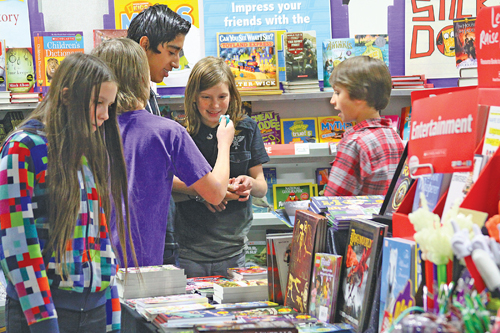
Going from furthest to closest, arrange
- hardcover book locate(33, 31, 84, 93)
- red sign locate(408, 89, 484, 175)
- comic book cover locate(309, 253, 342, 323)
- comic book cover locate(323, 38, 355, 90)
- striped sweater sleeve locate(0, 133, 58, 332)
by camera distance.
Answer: comic book cover locate(323, 38, 355, 90) < hardcover book locate(33, 31, 84, 93) < comic book cover locate(309, 253, 342, 323) < striped sweater sleeve locate(0, 133, 58, 332) < red sign locate(408, 89, 484, 175)

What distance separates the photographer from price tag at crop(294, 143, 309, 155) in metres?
3.68

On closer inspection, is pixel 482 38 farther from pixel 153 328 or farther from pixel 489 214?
pixel 153 328

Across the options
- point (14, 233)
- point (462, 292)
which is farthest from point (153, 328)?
point (462, 292)

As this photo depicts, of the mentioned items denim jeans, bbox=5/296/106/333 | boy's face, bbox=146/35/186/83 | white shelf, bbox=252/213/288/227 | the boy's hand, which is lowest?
white shelf, bbox=252/213/288/227

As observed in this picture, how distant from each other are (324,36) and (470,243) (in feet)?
11.2

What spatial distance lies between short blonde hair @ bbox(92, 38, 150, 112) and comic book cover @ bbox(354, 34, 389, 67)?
7.91 feet

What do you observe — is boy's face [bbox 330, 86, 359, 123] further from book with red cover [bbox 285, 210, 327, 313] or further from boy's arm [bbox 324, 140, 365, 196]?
book with red cover [bbox 285, 210, 327, 313]

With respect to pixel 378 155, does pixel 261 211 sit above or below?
below

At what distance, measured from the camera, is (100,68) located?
144cm

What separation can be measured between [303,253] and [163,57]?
1242mm

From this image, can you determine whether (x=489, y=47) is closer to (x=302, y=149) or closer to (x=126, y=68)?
(x=126, y=68)

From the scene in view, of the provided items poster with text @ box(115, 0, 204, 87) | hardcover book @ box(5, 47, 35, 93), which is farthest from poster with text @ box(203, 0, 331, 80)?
hardcover book @ box(5, 47, 35, 93)

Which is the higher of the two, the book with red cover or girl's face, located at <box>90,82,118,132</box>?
girl's face, located at <box>90,82,118,132</box>

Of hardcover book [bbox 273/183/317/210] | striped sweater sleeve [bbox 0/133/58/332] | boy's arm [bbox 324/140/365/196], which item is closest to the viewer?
striped sweater sleeve [bbox 0/133/58/332]
